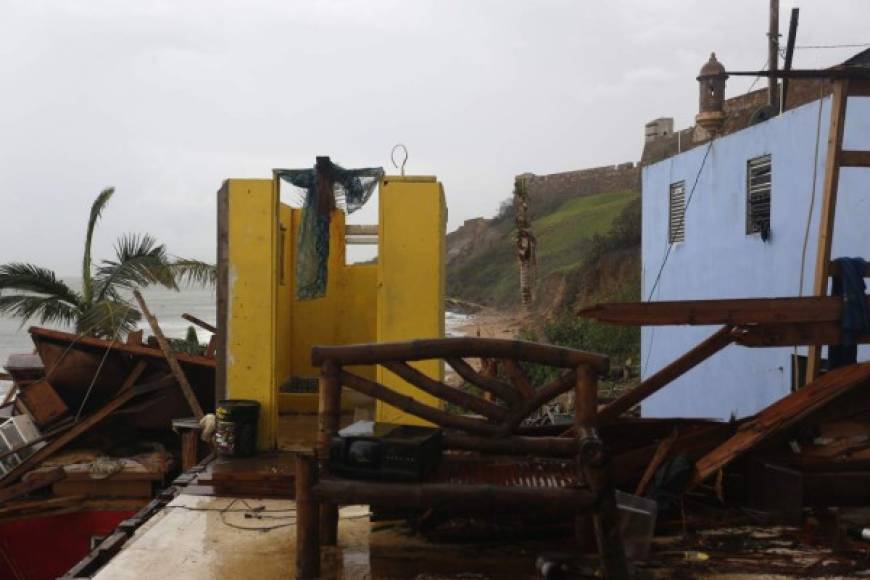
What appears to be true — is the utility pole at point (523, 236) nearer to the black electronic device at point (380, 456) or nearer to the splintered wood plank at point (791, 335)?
the splintered wood plank at point (791, 335)

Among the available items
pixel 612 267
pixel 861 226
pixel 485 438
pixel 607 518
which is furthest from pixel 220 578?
pixel 612 267

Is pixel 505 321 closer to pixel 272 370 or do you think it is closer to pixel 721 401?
pixel 721 401

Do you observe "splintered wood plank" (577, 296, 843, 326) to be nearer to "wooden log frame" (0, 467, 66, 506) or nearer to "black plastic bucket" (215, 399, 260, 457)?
"black plastic bucket" (215, 399, 260, 457)

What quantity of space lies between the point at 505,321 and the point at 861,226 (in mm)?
37697

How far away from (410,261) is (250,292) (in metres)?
1.68

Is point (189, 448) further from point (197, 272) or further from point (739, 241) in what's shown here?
point (739, 241)

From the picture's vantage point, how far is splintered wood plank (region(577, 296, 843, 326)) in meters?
5.52

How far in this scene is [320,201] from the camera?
8359 millimetres

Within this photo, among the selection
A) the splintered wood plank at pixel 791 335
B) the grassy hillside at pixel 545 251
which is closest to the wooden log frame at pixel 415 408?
the splintered wood plank at pixel 791 335

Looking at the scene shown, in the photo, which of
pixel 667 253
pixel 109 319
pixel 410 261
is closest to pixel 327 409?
pixel 410 261

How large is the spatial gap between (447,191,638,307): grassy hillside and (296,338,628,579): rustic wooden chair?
37.6 metres

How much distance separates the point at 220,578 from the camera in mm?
4598

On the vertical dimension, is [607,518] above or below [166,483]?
above

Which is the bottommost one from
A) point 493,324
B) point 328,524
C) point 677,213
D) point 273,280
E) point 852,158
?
point 493,324
